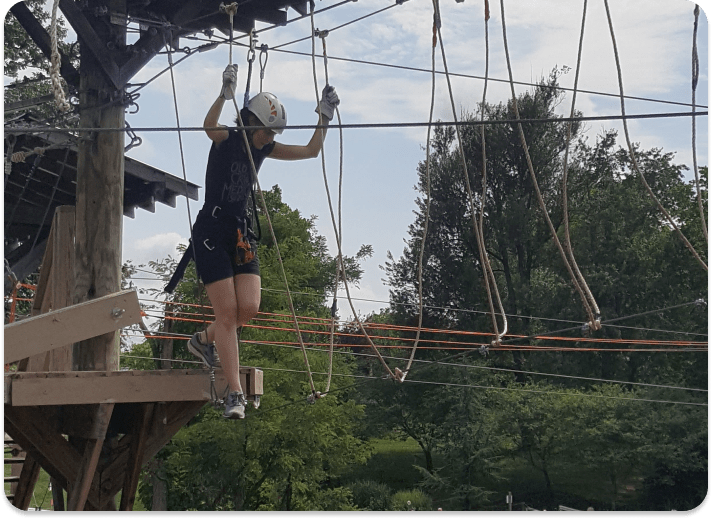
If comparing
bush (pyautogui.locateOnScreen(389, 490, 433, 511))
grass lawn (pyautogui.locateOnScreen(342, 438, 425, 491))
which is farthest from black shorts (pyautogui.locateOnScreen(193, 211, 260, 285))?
grass lawn (pyautogui.locateOnScreen(342, 438, 425, 491))

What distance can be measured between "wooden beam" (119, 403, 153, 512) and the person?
1.07 metres

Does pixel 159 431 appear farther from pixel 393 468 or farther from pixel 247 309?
pixel 393 468

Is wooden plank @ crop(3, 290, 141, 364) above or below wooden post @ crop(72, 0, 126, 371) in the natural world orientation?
below

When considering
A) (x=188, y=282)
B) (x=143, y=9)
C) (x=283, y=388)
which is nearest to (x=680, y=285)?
(x=283, y=388)

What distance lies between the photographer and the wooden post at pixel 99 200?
5.50m

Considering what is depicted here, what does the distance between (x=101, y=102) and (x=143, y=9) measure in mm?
737

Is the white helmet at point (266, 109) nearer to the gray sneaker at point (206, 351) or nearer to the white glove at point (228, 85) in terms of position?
the white glove at point (228, 85)

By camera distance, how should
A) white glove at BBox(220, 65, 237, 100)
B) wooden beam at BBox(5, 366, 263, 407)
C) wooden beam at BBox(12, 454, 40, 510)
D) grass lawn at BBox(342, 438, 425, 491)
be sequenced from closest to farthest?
white glove at BBox(220, 65, 237, 100), wooden beam at BBox(5, 366, 263, 407), wooden beam at BBox(12, 454, 40, 510), grass lawn at BBox(342, 438, 425, 491)

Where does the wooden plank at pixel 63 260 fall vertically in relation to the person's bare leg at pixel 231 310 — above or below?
above

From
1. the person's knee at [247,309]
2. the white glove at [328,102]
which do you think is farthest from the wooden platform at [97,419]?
the white glove at [328,102]

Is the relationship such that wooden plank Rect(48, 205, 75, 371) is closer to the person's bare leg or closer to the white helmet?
the person's bare leg

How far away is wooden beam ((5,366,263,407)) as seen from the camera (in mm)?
4547

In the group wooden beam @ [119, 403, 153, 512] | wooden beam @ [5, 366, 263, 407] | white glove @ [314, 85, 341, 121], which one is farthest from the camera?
wooden beam @ [119, 403, 153, 512]

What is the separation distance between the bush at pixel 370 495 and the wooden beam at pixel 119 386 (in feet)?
60.5
